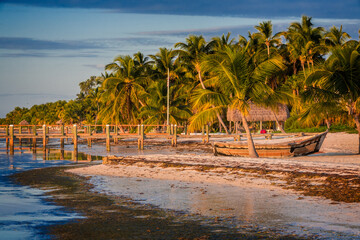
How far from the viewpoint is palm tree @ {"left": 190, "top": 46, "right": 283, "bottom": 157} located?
61.2 ft

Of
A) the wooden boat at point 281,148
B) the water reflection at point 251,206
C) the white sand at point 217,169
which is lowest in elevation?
the water reflection at point 251,206

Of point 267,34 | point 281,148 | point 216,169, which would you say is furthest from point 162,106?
point 216,169

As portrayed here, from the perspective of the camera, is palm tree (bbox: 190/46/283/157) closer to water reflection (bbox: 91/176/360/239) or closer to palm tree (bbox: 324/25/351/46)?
water reflection (bbox: 91/176/360/239)

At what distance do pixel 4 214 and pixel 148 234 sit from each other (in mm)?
3917

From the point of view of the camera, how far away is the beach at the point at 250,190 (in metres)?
8.12

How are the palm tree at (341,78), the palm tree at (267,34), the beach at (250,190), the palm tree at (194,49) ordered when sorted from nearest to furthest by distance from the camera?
the beach at (250,190) → the palm tree at (341,78) → the palm tree at (194,49) → the palm tree at (267,34)

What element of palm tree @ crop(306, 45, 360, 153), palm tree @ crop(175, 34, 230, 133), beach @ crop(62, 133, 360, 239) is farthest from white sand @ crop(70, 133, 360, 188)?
palm tree @ crop(175, 34, 230, 133)

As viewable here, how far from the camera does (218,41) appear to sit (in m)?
41.5

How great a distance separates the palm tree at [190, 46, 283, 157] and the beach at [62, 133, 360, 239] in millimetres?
2503

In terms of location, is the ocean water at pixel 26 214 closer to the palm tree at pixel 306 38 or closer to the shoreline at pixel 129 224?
the shoreline at pixel 129 224

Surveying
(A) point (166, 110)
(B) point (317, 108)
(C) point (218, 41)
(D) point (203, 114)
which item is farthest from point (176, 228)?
(A) point (166, 110)

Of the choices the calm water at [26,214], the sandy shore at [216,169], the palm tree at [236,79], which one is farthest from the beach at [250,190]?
the palm tree at [236,79]

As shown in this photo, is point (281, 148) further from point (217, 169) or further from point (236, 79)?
point (217, 169)

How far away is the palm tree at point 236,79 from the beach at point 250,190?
8.21 feet
